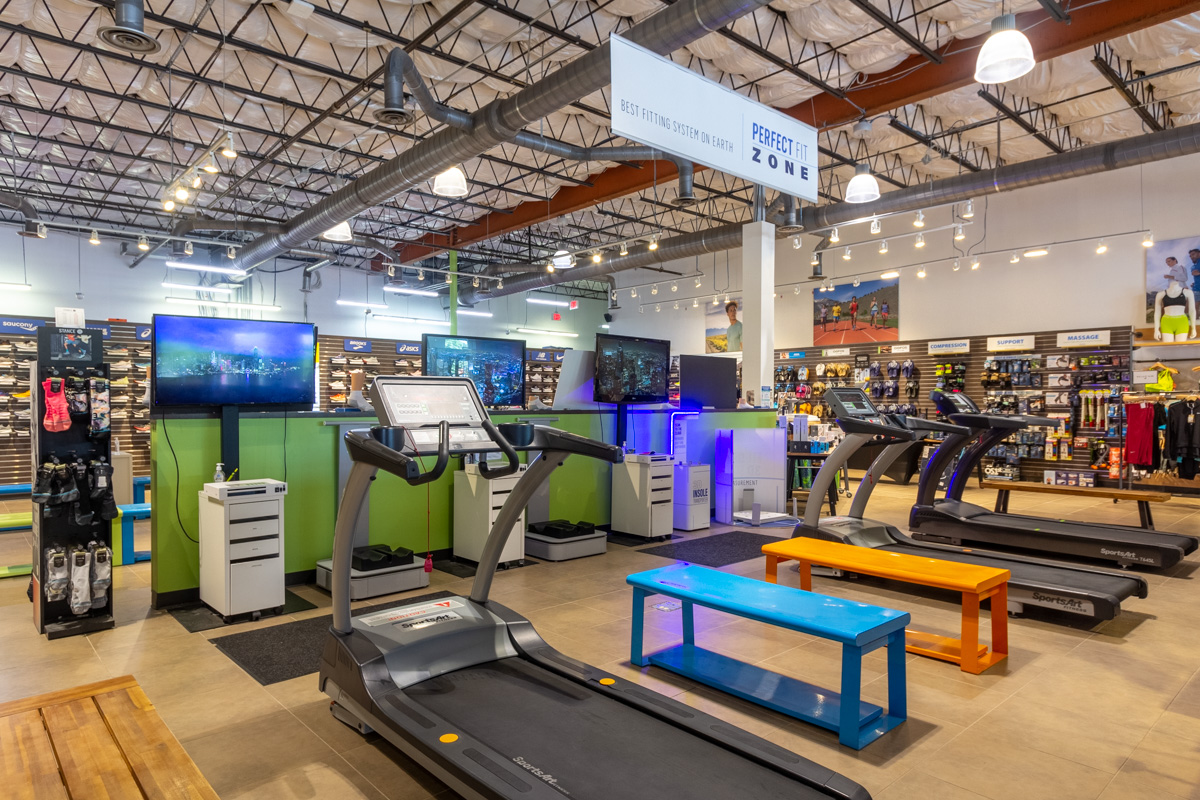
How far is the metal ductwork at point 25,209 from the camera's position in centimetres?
1088

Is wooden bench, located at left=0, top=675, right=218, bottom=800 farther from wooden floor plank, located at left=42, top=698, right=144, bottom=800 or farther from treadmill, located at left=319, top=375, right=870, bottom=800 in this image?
treadmill, located at left=319, top=375, right=870, bottom=800

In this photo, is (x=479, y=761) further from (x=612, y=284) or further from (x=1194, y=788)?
(x=612, y=284)

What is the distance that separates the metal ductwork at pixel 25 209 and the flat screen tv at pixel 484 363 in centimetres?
933

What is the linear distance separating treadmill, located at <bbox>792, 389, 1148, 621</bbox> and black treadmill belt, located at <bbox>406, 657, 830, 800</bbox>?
2.91 meters

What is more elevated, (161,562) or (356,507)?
(356,507)

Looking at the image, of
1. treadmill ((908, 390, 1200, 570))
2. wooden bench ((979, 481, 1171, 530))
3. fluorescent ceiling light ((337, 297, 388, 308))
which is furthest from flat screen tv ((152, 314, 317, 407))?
fluorescent ceiling light ((337, 297, 388, 308))

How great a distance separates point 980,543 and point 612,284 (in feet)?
47.4

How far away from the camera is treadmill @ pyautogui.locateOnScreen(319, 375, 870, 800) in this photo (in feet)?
7.27

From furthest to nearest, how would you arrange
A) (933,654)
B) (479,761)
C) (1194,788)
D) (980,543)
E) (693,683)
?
(980,543), (933,654), (693,683), (1194,788), (479,761)

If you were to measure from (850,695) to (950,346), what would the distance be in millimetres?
11772

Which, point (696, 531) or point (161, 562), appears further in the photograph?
point (696, 531)

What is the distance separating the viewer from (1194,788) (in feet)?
8.44

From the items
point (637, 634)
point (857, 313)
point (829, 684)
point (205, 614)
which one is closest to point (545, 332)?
point (857, 313)

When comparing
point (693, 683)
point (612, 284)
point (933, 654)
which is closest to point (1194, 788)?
point (933, 654)
